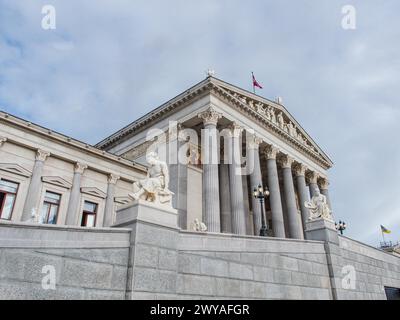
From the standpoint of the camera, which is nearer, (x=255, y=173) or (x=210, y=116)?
(x=210, y=116)

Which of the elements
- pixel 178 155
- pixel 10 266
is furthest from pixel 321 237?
pixel 178 155

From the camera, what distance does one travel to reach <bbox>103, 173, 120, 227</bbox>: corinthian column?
29703mm

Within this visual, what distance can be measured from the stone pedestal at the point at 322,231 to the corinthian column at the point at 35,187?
774 inches

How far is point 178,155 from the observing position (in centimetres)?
2930

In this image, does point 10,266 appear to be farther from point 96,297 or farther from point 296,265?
point 296,265

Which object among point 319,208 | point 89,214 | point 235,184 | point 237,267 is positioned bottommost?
point 237,267

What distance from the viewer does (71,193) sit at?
27.8 meters

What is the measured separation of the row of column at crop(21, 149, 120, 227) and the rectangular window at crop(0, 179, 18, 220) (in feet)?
2.96

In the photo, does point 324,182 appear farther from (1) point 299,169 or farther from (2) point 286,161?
(2) point 286,161

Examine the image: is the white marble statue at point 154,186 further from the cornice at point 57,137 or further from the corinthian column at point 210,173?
the cornice at point 57,137

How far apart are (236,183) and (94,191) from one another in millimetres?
12635

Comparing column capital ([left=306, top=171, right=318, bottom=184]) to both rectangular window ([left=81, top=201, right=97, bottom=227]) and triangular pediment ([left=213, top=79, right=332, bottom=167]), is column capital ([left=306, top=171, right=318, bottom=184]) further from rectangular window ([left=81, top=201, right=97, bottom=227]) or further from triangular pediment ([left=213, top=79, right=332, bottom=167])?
rectangular window ([left=81, top=201, right=97, bottom=227])

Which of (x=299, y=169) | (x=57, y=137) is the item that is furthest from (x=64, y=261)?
(x=299, y=169)
